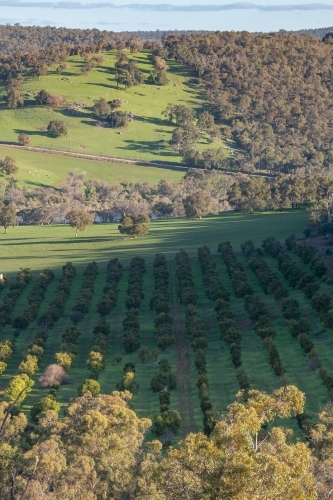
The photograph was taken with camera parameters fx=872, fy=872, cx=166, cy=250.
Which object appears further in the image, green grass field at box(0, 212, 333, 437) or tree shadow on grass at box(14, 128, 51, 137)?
tree shadow on grass at box(14, 128, 51, 137)

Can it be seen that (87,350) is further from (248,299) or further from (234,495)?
(234,495)

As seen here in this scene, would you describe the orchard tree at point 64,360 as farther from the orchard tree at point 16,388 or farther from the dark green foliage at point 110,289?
the dark green foliage at point 110,289

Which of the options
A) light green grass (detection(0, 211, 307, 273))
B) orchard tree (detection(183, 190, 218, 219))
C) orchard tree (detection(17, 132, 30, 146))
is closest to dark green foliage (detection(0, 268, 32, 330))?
light green grass (detection(0, 211, 307, 273))

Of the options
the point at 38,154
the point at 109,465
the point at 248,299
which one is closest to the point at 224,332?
the point at 248,299

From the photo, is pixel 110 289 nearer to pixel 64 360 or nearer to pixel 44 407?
pixel 64 360

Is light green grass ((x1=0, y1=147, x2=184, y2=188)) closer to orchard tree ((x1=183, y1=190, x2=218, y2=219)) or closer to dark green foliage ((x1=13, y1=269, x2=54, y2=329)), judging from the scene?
orchard tree ((x1=183, y1=190, x2=218, y2=219))

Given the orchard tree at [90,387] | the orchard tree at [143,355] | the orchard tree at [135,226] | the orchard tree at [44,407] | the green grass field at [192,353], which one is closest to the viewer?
the orchard tree at [44,407]

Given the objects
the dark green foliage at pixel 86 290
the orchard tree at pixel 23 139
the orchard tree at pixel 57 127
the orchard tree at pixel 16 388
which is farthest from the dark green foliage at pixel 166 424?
the orchard tree at pixel 57 127

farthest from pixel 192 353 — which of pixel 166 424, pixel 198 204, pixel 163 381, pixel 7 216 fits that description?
pixel 198 204
